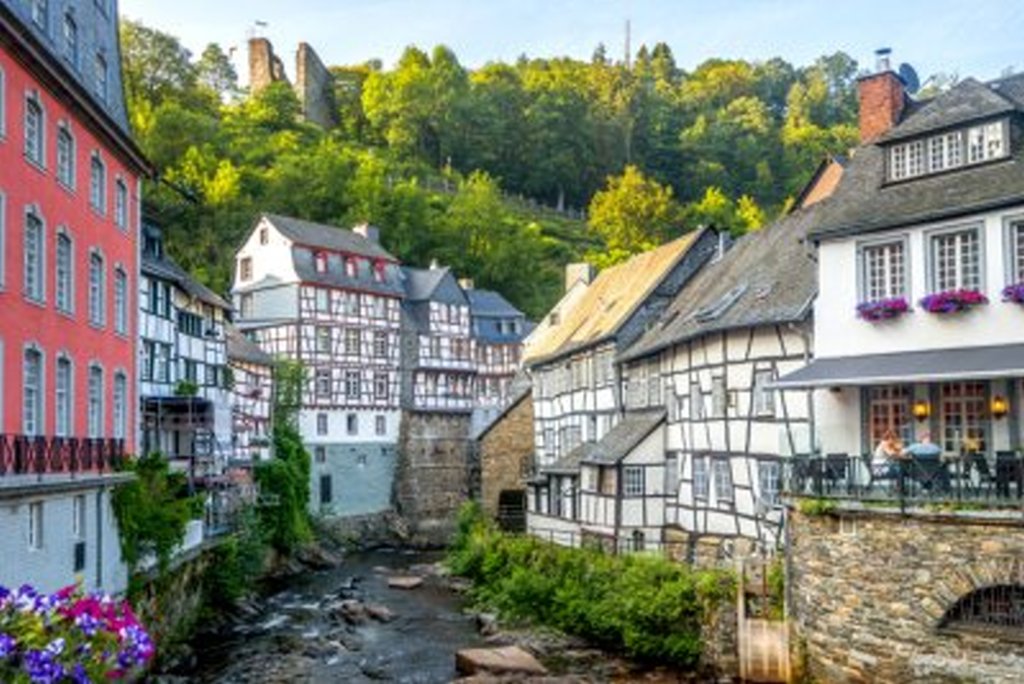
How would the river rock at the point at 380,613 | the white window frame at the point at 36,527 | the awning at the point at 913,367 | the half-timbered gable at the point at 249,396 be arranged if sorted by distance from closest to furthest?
1. the white window frame at the point at 36,527
2. the awning at the point at 913,367
3. the river rock at the point at 380,613
4. the half-timbered gable at the point at 249,396

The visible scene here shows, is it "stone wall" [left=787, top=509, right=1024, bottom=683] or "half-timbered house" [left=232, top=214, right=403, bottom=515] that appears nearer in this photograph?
"stone wall" [left=787, top=509, right=1024, bottom=683]

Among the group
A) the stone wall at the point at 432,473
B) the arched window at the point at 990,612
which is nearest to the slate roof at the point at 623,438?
the arched window at the point at 990,612

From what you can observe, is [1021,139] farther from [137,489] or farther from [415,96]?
[415,96]

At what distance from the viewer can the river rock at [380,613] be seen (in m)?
29.4

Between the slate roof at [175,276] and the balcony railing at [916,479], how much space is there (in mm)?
18334

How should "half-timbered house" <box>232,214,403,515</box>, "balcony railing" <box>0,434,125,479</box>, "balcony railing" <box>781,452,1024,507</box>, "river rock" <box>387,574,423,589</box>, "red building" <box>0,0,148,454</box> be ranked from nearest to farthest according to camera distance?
"balcony railing" <box>781,452,1024,507</box> < "balcony railing" <box>0,434,125,479</box> < "red building" <box>0,0,148,454</box> < "river rock" <box>387,574,423,589</box> < "half-timbered house" <box>232,214,403,515</box>

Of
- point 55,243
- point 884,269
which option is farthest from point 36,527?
point 884,269

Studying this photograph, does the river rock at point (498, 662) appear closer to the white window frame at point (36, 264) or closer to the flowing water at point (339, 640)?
the flowing water at point (339, 640)

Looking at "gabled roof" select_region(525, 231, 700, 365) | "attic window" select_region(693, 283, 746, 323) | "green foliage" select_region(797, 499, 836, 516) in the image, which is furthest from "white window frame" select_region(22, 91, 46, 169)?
"gabled roof" select_region(525, 231, 700, 365)

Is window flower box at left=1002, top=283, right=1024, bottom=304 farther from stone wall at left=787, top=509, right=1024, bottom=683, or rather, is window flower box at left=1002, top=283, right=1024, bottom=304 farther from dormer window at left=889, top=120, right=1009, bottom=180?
stone wall at left=787, top=509, right=1024, bottom=683

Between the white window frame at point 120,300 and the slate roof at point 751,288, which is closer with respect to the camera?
the white window frame at point 120,300

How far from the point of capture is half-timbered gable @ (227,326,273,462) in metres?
38.8

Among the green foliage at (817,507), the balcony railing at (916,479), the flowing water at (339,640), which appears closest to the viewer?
the balcony railing at (916,479)

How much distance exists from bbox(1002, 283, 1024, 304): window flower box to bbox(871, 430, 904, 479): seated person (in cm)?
305
